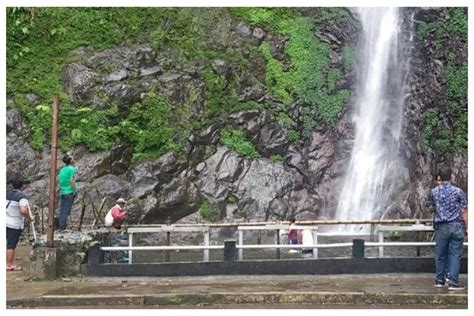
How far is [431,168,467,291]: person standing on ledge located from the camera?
7324 mm

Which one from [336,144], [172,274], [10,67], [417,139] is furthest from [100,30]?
[172,274]

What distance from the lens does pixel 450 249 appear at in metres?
7.39

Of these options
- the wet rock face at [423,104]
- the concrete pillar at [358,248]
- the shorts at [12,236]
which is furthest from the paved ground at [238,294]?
the wet rock face at [423,104]

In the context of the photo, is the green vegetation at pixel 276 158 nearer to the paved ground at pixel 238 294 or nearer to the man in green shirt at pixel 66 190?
the man in green shirt at pixel 66 190

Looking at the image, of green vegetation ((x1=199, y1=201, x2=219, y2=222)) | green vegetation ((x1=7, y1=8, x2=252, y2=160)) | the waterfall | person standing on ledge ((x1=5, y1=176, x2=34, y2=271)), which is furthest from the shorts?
the waterfall

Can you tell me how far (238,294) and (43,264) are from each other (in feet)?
9.95

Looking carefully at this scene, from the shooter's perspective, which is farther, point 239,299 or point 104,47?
point 104,47

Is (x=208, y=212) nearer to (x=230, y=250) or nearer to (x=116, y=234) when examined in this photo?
(x=116, y=234)

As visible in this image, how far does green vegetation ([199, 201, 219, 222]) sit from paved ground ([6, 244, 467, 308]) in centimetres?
974

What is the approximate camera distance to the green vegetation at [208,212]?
58.4ft

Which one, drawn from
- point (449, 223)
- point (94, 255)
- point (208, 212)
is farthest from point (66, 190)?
point (208, 212)

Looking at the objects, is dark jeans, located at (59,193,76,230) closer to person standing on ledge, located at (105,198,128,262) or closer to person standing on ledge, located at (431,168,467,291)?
person standing on ledge, located at (105,198,128,262)

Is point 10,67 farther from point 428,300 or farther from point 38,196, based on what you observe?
point 428,300

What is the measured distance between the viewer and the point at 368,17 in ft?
73.3
